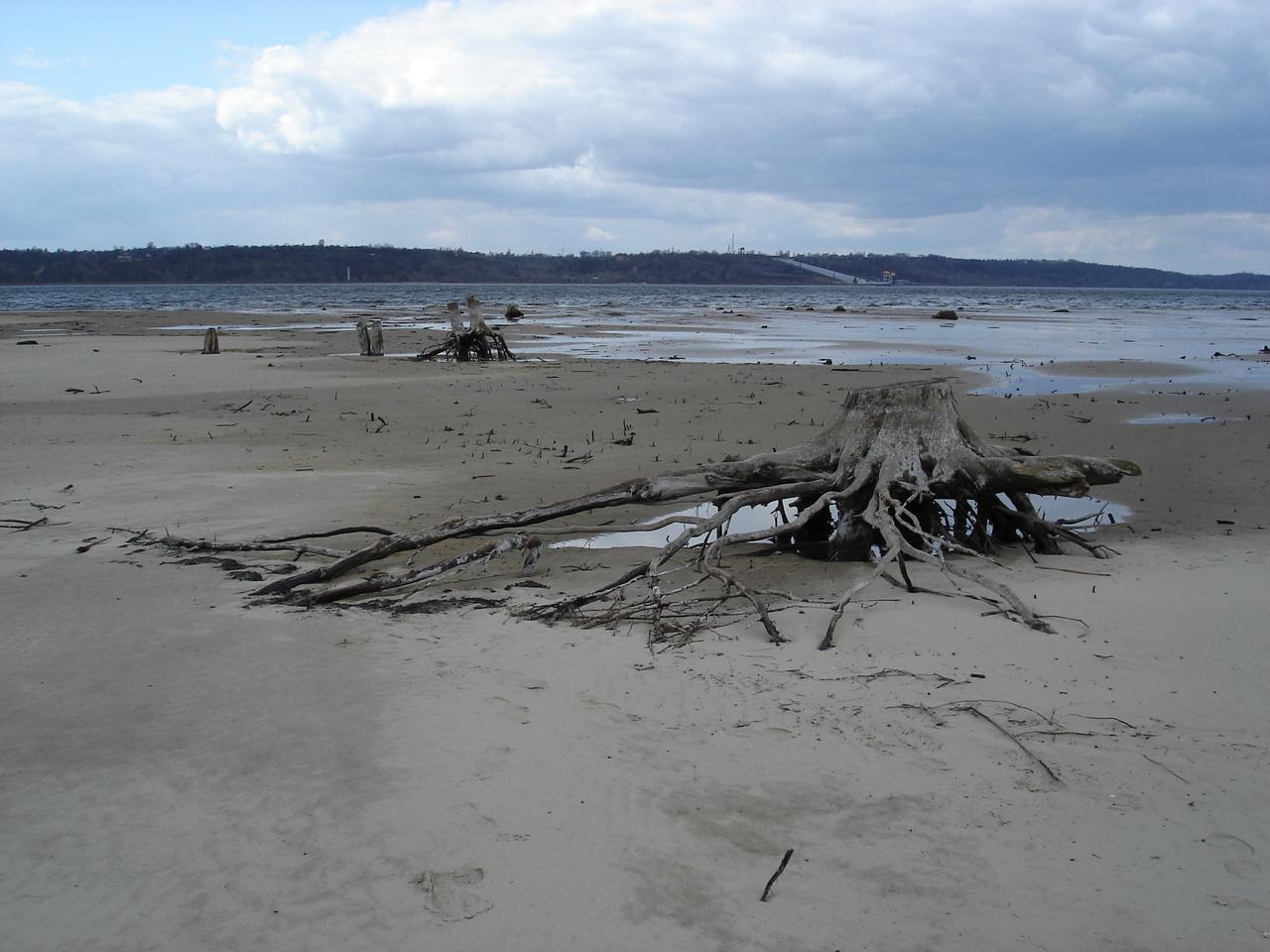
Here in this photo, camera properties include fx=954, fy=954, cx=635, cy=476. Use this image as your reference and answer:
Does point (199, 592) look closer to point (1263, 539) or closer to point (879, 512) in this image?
point (879, 512)

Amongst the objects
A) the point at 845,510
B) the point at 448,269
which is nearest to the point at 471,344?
the point at 845,510

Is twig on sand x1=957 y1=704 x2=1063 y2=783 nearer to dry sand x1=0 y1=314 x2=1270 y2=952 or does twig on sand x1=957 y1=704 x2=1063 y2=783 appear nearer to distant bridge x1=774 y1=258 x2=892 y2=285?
dry sand x1=0 y1=314 x2=1270 y2=952

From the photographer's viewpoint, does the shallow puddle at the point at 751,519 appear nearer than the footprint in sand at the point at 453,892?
No

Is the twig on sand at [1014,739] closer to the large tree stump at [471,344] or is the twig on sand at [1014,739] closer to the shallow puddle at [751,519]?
the shallow puddle at [751,519]

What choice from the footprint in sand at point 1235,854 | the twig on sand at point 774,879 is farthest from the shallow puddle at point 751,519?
the twig on sand at point 774,879

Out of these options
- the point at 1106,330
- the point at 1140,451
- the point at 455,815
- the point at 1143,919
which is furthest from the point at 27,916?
the point at 1106,330

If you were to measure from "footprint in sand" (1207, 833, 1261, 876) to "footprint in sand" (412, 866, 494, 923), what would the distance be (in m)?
2.26

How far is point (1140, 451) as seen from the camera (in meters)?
9.88

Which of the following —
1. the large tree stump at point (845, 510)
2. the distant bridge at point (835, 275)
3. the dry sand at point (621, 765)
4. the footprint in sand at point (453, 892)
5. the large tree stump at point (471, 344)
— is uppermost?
the distant bridge at point (835, 275)

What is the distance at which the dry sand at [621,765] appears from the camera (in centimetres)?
278

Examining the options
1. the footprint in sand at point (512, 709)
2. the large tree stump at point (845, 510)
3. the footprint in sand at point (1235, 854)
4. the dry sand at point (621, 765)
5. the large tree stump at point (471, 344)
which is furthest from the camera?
the large tree stump at point (471, 344)

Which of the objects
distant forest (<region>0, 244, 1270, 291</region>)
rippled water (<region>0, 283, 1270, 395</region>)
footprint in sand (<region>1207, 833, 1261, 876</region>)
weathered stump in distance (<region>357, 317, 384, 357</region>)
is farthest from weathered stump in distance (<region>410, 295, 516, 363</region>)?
distant forest (<region>0, 244, 1270, 291</region>)

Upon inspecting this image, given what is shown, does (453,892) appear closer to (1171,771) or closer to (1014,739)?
(1014,739)

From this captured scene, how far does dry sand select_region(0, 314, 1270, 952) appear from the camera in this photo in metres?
2.78
